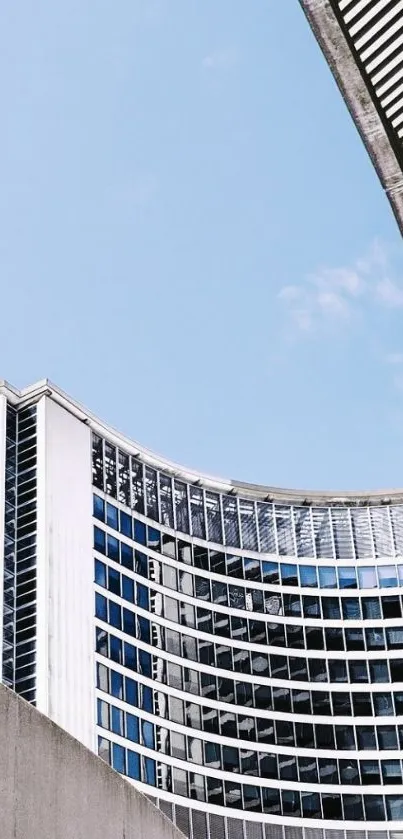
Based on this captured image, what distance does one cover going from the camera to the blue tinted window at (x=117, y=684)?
69000 mm

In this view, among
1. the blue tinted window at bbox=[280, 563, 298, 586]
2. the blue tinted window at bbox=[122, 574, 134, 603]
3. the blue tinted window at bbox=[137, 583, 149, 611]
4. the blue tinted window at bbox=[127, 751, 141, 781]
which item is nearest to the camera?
the blue tinted window at bbox=[127, 751, 141, 781]

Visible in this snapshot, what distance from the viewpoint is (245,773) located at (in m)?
75.5

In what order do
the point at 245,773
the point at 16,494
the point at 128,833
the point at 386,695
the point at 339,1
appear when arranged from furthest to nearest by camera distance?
the point at 386,695 < the point at 245,773 < the point at 16,494 < the point at 128,833 < the point at 339,1

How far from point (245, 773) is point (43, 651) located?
18.2 metres

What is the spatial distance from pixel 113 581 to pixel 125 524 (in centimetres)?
442

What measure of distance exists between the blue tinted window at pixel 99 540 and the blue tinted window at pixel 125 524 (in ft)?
7.53

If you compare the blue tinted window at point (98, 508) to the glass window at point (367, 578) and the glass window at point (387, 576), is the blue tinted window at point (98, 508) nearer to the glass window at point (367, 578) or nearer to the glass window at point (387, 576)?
the glass window at point (367, 578)

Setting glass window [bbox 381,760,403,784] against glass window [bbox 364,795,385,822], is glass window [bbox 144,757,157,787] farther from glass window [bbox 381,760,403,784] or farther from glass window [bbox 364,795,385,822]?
glass window [bbox 381,760,403,784]

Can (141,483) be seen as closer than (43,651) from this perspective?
No

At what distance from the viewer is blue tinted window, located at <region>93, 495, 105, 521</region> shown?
73375 millimetres

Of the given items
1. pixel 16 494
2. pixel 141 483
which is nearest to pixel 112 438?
pixel 141 483

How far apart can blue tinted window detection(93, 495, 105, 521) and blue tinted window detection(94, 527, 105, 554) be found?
2.89ft

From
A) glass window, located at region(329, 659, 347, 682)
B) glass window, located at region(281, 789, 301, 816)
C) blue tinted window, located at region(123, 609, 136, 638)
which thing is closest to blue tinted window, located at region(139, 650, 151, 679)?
blue tinted window, located at region(123, 609, 136, 638)

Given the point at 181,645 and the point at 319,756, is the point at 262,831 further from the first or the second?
the point at 181,645
